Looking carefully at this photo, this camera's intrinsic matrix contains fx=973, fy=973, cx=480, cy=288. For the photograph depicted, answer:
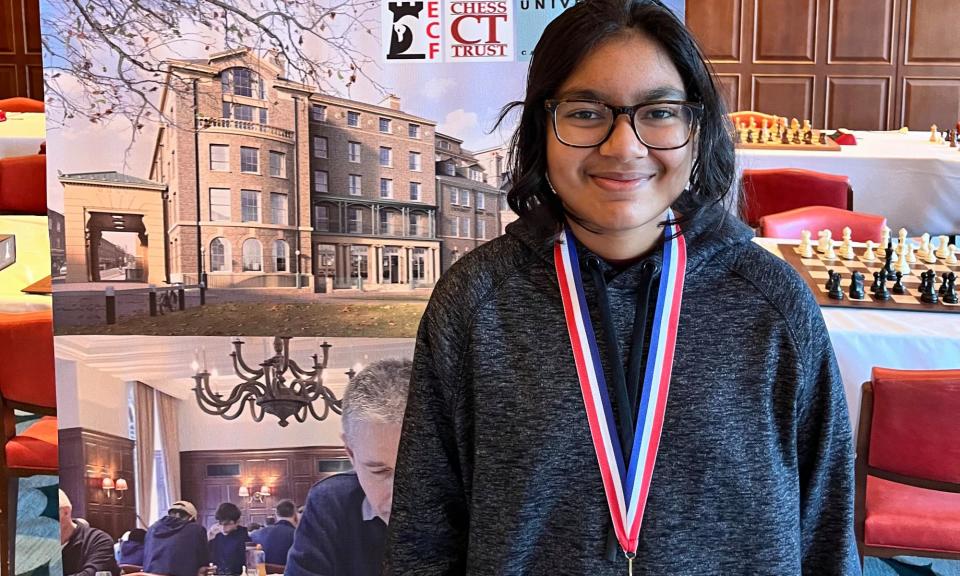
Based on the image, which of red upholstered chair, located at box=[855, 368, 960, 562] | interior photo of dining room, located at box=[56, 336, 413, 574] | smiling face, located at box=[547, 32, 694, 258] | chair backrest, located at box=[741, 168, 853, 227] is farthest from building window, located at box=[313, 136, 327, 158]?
chair backrest, located at box=[741, 168, 853, 227]

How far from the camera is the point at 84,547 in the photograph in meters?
2.15

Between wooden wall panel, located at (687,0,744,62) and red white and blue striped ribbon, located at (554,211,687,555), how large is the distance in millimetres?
7937

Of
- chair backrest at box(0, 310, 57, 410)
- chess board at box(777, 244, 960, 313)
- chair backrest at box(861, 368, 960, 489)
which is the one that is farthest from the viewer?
chess board at box(777, 244, 960, 313)

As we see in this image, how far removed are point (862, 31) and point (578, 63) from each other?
8225 mm

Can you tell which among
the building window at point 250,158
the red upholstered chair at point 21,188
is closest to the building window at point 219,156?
the building window at point 250,158

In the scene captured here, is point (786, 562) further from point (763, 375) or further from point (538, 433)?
point (538, 433)

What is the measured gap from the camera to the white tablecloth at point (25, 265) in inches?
128

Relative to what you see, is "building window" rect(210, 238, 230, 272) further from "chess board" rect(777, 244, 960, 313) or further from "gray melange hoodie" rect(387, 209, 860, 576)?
"chess board" rect(777, 244, 960, 313)

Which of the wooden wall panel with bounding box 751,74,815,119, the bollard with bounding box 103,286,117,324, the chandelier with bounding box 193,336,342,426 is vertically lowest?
the chandelier with bounding box 193,336,342,426

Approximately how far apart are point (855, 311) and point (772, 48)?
6119 mm

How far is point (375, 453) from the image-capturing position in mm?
2078

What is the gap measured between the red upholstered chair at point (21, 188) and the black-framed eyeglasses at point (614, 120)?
418 cm

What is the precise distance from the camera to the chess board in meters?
3.01

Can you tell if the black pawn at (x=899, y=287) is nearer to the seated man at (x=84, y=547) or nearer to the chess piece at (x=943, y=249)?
the chess piece at (x=943, y=249)
